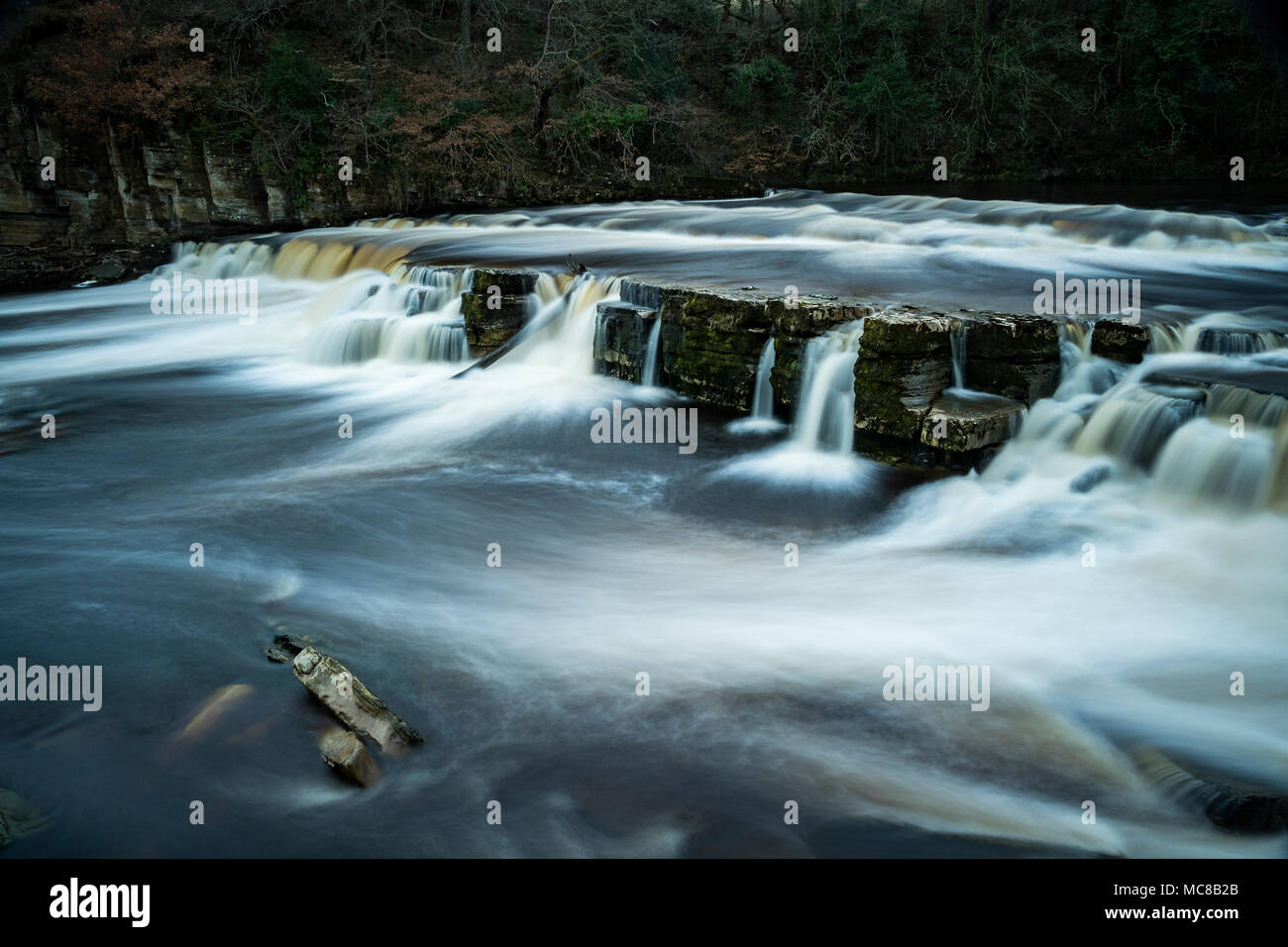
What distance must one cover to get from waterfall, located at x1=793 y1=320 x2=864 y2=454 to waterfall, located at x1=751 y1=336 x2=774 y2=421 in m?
0.45

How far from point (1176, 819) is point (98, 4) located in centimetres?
2289

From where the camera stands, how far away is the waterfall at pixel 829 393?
8.33m

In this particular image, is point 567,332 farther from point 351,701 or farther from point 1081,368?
point 351,701

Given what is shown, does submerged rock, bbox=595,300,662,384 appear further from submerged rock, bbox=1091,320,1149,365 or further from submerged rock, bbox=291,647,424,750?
submerged rock, bbox=291,647,424,750

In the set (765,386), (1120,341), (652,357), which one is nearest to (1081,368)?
(1120,341)

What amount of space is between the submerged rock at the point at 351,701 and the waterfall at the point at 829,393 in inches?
198

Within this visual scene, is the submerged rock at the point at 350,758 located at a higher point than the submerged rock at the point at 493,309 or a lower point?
lower

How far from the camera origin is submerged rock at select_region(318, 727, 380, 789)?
4023 mm

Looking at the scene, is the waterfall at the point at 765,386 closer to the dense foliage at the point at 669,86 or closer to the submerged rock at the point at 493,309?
the submerged rock at the point at 493,309

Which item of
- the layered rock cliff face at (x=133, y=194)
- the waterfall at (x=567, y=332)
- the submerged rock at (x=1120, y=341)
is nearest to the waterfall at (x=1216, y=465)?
the submerged rock at (x=1120, y=341)

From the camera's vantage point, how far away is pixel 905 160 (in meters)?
23.6

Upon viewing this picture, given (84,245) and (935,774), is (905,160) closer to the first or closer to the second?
(84,245)

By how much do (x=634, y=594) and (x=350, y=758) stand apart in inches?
94.4
